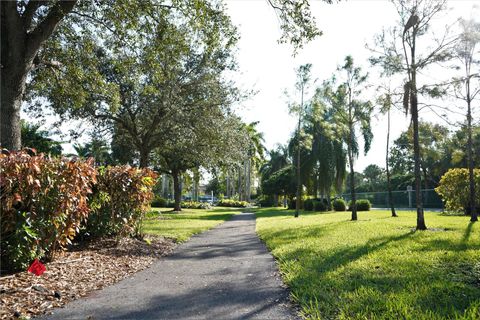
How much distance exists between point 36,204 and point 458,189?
2305 cm

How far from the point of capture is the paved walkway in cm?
448

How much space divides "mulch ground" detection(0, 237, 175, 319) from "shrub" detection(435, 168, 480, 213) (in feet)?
63.0

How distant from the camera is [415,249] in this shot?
8.87 metres

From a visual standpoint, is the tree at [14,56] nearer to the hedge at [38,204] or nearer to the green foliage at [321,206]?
the hedge at [38,204]

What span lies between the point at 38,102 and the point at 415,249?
655 inches

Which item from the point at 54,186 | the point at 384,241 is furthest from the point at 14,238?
the point at 384,241

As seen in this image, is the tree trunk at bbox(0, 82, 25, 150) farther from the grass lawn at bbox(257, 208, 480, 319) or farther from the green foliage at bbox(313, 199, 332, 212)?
the green foliage at bbox(313, 199, 332, 212)

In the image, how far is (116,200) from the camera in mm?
9414

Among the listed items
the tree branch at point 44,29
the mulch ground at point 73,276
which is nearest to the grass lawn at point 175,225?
the mulch ground at point 73,276

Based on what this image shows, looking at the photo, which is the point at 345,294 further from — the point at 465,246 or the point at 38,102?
the point at 38,102

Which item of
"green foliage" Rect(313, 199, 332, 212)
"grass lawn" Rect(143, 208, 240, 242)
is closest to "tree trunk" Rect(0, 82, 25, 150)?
"grass lawn" Rect(143, 208, 240, 242)

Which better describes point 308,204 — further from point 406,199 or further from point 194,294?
point 194,294

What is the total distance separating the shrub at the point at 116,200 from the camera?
30.1 feet

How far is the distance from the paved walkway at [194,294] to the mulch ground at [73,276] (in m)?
0.27
